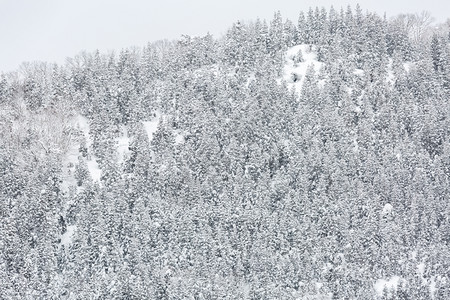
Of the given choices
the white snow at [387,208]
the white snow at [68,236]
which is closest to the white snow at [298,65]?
the white snow at [387,208]

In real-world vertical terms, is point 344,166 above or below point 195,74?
below

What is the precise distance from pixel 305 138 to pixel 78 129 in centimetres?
3266

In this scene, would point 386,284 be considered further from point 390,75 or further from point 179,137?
point 390,75

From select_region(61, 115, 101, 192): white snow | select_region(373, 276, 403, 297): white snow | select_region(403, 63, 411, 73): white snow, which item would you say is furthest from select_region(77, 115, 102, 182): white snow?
A: select_region(403, 63, 411, 73): white snow

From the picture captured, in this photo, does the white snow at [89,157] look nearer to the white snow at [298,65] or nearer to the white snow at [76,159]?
the white snow at [76,159]

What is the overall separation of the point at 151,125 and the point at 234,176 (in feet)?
65.5

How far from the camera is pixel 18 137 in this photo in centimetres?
7912

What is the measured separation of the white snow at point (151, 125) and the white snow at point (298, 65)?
2151 centimetres

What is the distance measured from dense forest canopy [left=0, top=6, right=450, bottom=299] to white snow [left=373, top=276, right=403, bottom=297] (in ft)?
0.61

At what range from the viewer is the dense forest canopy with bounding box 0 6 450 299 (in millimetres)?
61688

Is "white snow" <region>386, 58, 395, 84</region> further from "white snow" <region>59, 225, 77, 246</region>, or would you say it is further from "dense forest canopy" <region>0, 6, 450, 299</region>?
"white snow" <region>59, 225, 77, 246</region>

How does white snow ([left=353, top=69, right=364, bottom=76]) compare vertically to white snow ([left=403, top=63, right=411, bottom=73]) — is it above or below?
below

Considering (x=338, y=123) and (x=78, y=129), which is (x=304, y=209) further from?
(x=78, y=129)

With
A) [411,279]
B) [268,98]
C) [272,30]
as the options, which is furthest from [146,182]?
[272,30]
